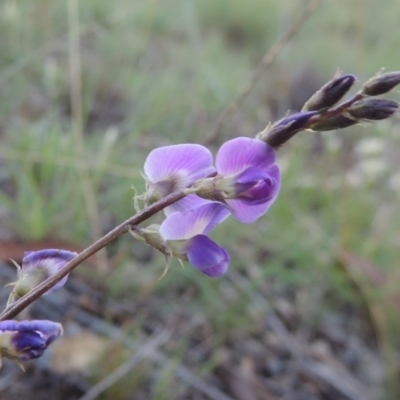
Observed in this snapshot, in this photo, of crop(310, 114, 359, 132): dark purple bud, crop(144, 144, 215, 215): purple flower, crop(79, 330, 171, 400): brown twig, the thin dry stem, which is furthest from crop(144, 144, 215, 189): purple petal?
the thin dry stem

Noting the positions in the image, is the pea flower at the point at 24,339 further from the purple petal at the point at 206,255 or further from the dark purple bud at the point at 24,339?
the purple petal at the point at 206,255

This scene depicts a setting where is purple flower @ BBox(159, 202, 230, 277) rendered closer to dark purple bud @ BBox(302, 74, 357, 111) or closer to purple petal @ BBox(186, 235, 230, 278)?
purple petal @ BBox(186, 235, 230, 278)

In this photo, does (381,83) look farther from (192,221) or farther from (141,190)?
(141,190)

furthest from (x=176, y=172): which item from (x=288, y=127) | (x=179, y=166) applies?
(x=288, y=127)

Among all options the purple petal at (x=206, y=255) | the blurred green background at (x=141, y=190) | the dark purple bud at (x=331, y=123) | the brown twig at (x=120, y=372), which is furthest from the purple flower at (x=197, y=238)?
the brown twig at (x=120, y=372)

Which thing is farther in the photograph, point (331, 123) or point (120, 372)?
point (120, 372)
